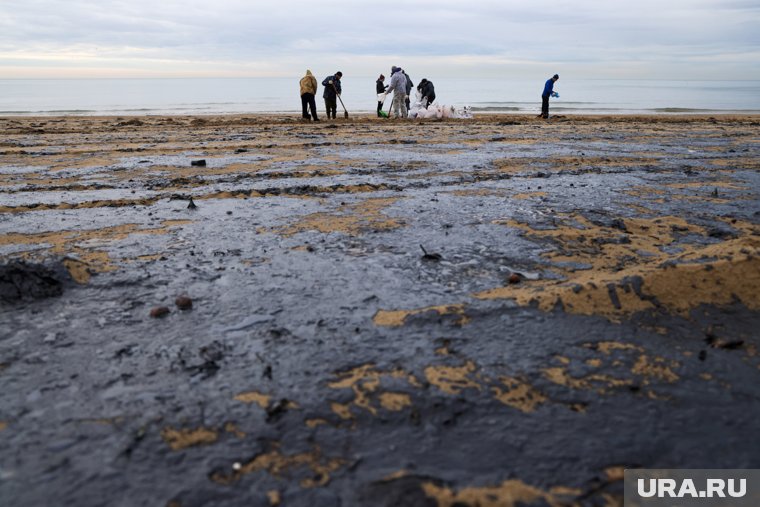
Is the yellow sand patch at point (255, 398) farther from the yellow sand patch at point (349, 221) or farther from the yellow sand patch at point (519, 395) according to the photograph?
the yellow sand patch at point (349, 221)

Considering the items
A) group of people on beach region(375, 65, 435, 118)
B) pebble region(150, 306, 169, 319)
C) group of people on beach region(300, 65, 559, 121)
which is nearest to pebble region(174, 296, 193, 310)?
pebble region(150, 306, 169, 319)

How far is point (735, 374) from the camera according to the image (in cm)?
216

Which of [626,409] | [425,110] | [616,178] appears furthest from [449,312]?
[425,110]

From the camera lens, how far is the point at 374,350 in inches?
92.9

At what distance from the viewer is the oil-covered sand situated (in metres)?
1.67

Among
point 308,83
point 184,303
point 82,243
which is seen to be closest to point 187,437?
point 184,303

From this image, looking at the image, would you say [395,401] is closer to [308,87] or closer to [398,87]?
[308,87]

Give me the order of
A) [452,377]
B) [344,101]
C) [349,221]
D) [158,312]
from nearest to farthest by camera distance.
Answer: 1. [452,377]
2. [158,312]
3. [349,221]
4. [344,101]

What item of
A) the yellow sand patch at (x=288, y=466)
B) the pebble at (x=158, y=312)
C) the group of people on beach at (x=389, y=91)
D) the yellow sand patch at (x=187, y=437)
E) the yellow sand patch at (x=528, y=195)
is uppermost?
→ the group of people on beach at (x=389, y=91)

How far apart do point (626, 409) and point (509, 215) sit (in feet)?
9.33

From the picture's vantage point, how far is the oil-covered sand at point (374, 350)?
167 centimetres

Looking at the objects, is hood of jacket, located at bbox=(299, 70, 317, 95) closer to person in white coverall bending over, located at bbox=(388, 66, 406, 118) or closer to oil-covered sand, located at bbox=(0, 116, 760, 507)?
person in white coverall bending over, located at bbox=(388, 66, 406, 118)

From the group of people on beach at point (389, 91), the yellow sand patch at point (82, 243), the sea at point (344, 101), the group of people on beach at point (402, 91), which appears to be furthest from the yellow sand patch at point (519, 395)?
the sea at point (344, 101)

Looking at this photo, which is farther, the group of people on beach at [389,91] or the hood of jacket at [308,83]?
the group of people on beach at [389,91]
